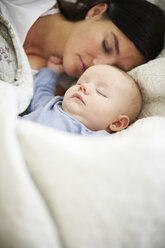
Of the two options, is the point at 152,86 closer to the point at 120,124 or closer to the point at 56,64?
the point at 120,124

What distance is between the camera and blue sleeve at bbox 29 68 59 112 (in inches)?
36.3

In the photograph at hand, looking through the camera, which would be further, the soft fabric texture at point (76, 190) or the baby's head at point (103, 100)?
the baby's head at point (103, 100)

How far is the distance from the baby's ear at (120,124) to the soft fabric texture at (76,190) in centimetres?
34

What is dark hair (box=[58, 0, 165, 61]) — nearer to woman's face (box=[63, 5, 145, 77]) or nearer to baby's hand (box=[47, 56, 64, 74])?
woman's face (box=[63, 5, 145, 77])

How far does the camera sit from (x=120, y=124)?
33.3 inches

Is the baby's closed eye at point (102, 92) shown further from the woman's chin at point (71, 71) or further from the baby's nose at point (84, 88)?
the woman's chin at point (71, 71)

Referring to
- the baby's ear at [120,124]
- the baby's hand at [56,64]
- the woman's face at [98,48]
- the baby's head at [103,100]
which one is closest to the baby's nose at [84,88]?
the baby's head at [103,100]

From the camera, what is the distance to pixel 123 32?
1.00 m

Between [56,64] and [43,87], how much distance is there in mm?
199

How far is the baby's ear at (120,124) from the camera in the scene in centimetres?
84

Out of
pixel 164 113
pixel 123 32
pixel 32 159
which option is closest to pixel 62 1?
pixel 123 32

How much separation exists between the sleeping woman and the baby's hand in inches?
1.8

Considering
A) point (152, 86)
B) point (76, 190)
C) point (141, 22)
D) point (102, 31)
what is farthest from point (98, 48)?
point (76, 190)

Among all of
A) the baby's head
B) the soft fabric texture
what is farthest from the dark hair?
the soft fabric texture
